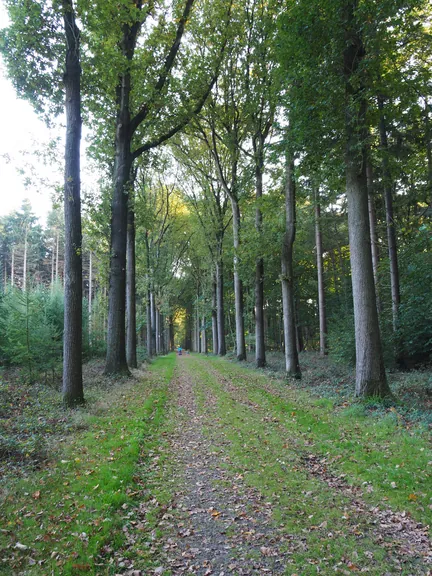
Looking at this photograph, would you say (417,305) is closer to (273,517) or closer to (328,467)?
(328,467)

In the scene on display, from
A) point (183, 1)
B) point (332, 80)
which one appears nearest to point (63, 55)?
point (183, 1)

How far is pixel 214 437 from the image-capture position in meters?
7.37

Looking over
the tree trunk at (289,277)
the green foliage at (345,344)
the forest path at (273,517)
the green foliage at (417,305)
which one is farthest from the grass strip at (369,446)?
the green foliage at (417,305)

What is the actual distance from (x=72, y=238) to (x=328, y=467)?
323 inches

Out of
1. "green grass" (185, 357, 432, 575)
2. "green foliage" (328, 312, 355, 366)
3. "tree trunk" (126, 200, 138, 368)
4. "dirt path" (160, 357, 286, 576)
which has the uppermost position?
"tree trunk" (126, 200, 138, 368)

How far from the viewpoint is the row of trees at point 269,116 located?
357 inches

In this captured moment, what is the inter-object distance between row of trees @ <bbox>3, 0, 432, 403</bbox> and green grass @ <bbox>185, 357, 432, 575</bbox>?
2140mm

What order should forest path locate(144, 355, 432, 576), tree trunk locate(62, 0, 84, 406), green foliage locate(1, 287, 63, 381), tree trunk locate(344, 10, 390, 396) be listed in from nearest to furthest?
forest path locate(144, 355, 432, 576) → tree trunk locate(344, 10, 390, 396) → tree trunk locate(62, 0, 84, 406) → green foliage locate(1, 287, 63, 381)

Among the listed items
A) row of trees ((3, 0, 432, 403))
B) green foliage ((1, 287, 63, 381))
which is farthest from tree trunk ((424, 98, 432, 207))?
green foliage ((1, 287, 63, 381))

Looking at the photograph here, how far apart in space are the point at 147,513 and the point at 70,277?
678cm

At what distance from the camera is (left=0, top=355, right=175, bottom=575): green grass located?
345 centimetres

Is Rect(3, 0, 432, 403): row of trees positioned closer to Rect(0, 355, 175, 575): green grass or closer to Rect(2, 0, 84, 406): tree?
Rect(2, 0, 84, 406): tree

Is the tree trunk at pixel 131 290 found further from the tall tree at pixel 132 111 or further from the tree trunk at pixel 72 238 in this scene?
the tree trunk at pixel 72 238

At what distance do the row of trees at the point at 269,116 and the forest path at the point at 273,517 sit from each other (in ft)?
13.4
